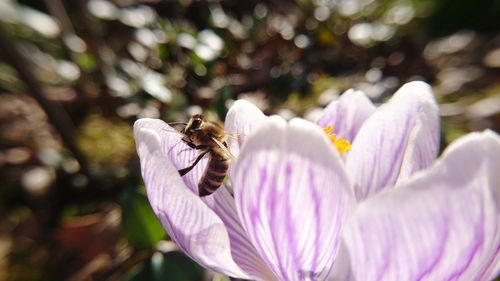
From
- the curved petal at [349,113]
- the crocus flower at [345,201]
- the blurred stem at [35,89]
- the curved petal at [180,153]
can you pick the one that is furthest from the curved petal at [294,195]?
the blurred stem at [35,89]

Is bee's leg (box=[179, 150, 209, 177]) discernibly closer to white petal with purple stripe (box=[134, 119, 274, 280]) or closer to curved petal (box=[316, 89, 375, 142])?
white petal with purple stripe (box=[134, 119, 274, 280])

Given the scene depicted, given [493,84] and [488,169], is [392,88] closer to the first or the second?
Answer: [493,84]

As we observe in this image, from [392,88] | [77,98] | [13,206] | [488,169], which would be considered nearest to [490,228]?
[488,169]

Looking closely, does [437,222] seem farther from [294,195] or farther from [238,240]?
[238,240]

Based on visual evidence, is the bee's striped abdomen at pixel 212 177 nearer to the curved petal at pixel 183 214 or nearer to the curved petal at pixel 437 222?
the curved petal at pixel 183 214

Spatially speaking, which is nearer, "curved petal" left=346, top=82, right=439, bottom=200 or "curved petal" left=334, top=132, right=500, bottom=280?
"curved petal" left=334, top=132, right=500, bottom=280

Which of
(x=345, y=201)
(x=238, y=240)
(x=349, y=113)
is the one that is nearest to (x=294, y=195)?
(x=345, y=201)

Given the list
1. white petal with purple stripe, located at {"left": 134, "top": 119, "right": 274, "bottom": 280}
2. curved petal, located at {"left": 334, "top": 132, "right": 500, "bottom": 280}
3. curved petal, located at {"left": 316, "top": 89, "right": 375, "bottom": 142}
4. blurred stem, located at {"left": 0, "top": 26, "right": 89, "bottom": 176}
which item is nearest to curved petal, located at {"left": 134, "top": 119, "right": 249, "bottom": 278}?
white petal with purple stripe, located at {"left": 134, "top": 119, "right": 274, "bottom": 280}
